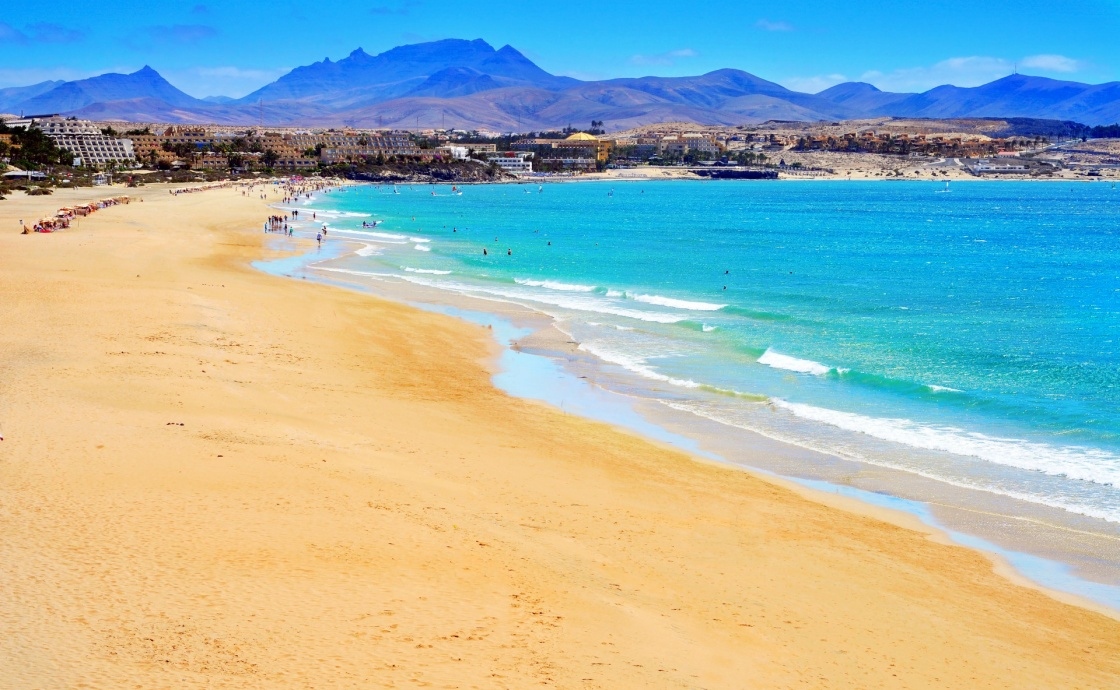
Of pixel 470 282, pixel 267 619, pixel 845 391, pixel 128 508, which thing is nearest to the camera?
pixel 267 619

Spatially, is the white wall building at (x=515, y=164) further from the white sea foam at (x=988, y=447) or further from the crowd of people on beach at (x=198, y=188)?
the white sea foam at (x=988, y=447)

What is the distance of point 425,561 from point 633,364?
13.2 meters

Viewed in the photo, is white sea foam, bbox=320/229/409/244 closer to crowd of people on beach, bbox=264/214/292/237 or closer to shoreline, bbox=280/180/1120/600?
crowd of people on beach, bbox=264/214/292/237

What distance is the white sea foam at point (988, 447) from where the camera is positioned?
578 inches

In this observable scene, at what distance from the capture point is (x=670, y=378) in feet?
67.6

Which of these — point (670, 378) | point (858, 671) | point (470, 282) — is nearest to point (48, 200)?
point (470, 282)

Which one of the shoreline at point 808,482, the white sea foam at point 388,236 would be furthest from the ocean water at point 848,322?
the shoreline at point 808,482

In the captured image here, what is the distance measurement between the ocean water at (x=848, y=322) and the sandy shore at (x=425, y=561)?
11.9 ft

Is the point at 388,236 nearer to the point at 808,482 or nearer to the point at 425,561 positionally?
the point at 808,482

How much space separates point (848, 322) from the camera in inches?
1142

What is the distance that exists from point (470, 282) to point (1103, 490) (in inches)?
1053

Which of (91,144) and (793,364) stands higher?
(91,144)

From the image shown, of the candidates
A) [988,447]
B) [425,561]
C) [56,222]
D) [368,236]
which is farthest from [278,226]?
[425,561]

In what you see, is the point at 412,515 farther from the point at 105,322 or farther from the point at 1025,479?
the point at 105,322
